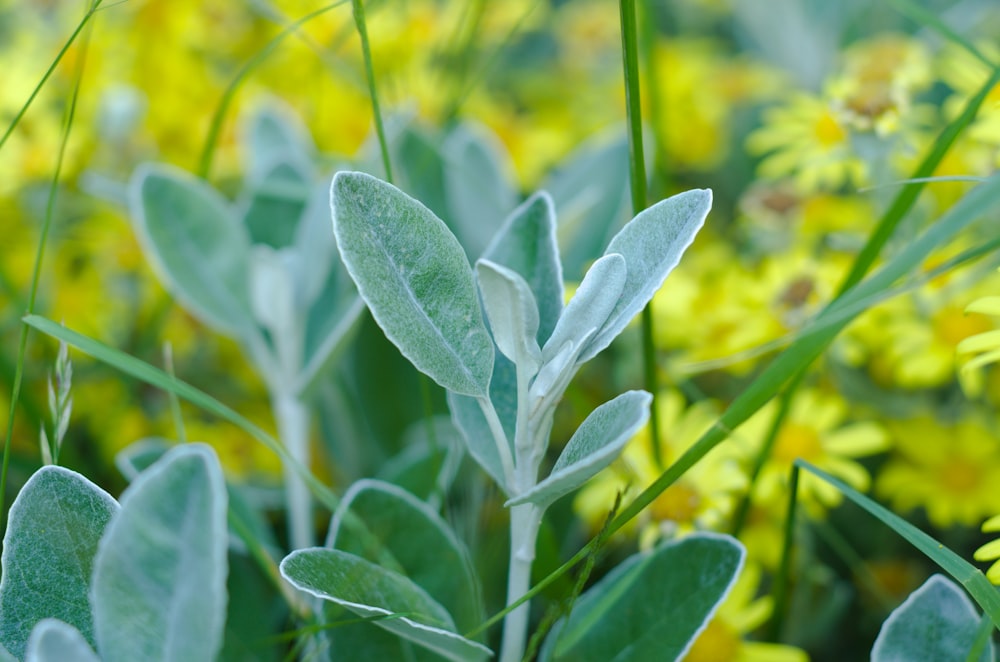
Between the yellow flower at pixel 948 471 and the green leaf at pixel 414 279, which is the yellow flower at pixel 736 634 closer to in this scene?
the yellow flower at pixel 948 471

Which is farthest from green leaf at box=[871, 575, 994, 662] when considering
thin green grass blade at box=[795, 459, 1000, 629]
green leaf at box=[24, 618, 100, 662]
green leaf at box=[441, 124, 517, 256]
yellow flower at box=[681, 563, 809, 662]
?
green leaf at box=[441, 124, 517, 256]

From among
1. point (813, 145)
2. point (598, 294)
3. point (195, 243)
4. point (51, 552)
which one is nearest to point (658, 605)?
point (598, 294)

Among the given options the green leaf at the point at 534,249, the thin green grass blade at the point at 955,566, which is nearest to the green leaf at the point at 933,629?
the thin green grass blade at the point at 955,566

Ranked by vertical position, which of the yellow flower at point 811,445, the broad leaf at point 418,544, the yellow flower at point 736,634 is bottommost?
the yellow flower at point 736,634

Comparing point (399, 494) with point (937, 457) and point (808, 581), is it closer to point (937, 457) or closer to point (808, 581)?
point (808, 581)

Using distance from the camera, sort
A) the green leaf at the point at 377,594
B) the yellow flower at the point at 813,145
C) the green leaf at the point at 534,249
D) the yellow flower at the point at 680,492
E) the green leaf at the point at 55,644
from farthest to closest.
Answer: the yellow flower at the point at 813,145 < the yellow flower at the point at 680,492 < the green leaf at the point at 534,249 < the green leaf at the point at 377,594 < the green leaf at the point at 55,644

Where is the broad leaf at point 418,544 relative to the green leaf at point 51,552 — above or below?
below

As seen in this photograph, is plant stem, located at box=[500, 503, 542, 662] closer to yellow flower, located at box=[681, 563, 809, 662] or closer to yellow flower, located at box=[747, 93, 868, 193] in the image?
yellow flower, located at box=[681, 563, 809, 662]

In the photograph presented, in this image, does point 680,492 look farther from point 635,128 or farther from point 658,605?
point 635,128
